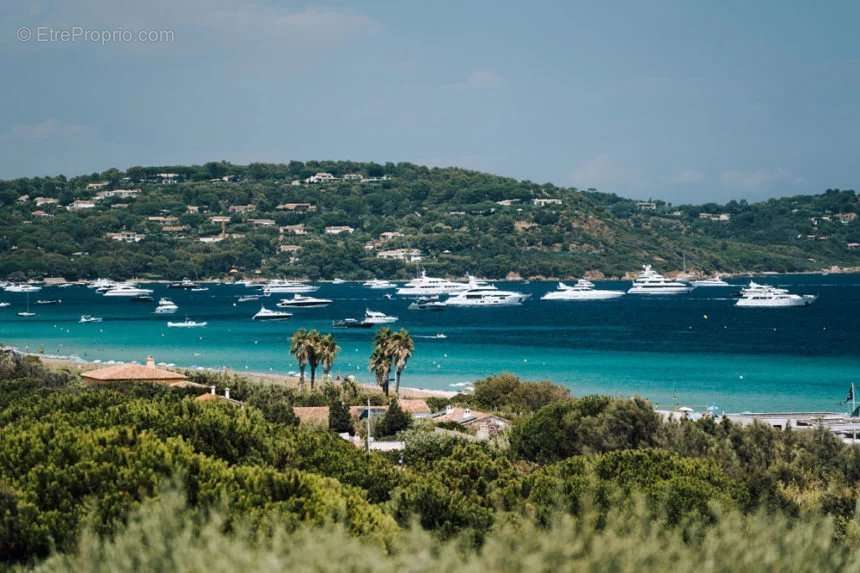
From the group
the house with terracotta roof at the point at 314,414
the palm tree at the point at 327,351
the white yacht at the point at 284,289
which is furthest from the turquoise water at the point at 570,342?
the house with terracotta roof at the point at 314,414

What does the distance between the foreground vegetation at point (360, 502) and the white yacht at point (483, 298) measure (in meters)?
113

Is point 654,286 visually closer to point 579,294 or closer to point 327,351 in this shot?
point 579,294

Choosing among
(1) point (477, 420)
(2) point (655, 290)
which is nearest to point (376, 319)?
(2) point (655, 290)

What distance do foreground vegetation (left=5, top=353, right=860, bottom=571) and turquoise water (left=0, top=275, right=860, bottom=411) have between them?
34.6 metres

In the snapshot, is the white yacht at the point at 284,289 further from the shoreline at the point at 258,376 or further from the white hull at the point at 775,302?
the shoreline at the point at 258,376

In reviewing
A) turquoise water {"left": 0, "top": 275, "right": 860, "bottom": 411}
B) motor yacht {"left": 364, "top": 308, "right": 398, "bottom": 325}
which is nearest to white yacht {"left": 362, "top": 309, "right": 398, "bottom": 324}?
motor yacht {"left": 364, "top": 308, "right": 398, "bottom": 325}

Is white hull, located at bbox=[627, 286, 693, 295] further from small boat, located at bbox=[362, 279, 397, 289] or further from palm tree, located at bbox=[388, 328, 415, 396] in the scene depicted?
palm tree, located at bbox=[388, 328, 415, 396]

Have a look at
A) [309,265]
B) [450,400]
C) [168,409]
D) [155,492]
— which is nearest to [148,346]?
[450,400]

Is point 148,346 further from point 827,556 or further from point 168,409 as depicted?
point 827,556

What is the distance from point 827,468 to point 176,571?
1909 cm

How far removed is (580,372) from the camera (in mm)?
66000

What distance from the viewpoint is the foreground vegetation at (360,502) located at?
809 cm

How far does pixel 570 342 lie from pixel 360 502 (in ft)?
251

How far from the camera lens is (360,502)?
Answer: 41.2 ft
